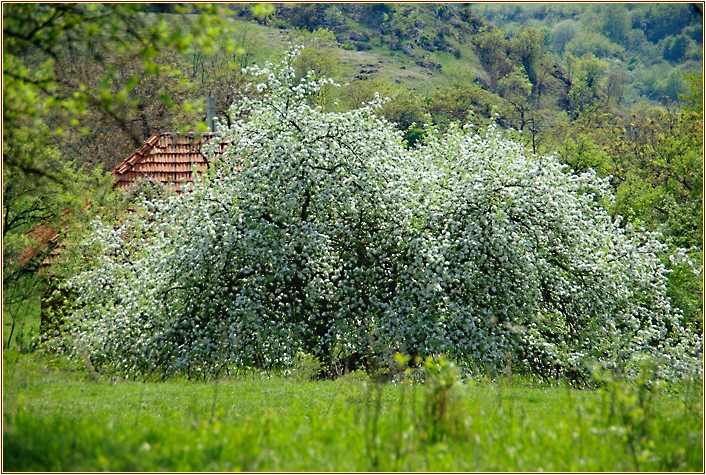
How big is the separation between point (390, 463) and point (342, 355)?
26.8 feet

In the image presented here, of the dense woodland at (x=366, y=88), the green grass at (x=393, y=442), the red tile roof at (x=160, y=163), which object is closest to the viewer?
the green grass at (x=393, y=442)

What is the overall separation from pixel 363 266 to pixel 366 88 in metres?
63.5

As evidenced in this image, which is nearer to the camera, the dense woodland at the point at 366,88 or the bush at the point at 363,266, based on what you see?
the dense woodland at the point at 366,88

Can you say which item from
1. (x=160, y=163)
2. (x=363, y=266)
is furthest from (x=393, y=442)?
(x=160, y=163)

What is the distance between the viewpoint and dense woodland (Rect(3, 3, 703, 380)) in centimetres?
687

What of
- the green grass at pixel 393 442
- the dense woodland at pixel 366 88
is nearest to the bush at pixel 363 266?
the dense woodland at pixel 366 88

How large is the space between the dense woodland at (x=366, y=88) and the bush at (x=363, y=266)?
1.56 metres

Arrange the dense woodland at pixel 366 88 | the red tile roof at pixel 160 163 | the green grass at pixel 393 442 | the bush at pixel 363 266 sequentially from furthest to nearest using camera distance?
1. the red tile roof at pixel 160 163
2. the bush at pixel 363 266
3. the dense woodland at pixel 366 88
4. the green grass at pixel 393 442

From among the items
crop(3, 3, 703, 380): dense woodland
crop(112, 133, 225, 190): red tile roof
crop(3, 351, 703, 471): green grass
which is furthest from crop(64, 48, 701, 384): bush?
crop(112, 133, 225, 190): red tile roof

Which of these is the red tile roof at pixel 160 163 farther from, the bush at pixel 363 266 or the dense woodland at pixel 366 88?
the bush at pixel 363 266

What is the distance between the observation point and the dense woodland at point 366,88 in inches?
270

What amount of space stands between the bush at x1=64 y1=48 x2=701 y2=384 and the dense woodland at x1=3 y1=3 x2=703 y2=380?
156cm

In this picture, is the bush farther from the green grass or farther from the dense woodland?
the green grass

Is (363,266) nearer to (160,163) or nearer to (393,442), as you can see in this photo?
(393,442)
